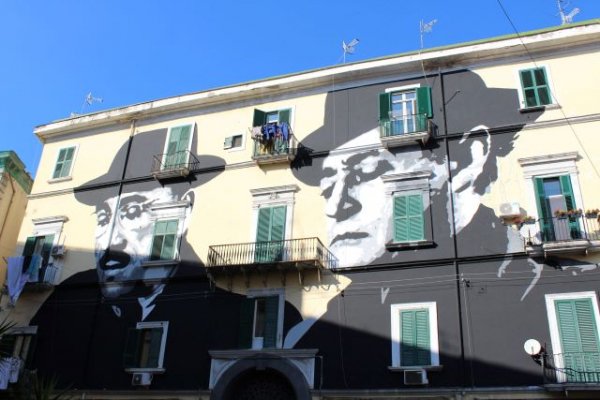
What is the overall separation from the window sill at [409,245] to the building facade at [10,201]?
16795 mm

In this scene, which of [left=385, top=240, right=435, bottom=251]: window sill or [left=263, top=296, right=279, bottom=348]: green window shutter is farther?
[left=263, top=296, right=279, bottom=348]: green window shutter

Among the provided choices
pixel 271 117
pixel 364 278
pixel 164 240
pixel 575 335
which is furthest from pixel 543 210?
pixel 164 240

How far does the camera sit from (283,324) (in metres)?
19.0

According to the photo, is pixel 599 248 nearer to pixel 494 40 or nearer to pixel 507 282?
pixel 507 282

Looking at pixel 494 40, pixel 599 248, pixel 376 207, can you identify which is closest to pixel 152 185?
pixel 376 207

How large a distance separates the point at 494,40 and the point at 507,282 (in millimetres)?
8298

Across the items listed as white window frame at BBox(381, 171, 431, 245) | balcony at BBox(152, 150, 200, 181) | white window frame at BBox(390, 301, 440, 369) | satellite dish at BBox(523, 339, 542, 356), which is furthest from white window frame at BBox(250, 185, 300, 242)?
satellite dish at BBox(523, 339, 542, 356)

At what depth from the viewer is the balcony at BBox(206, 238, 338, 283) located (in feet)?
62.7

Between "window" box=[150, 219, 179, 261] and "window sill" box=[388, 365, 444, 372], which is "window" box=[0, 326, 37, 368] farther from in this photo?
"window sill" box=[388, 365, 444, 372]

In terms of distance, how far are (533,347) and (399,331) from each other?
3.59 m

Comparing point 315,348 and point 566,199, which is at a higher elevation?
point 566,199

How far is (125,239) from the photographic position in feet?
74.7

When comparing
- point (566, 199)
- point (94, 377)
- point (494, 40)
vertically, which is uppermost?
point (494, 40)

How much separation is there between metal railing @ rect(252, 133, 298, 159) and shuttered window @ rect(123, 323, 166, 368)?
6808mm
